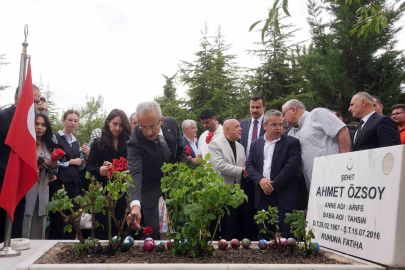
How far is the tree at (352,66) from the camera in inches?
476

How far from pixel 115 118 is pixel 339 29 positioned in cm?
1009

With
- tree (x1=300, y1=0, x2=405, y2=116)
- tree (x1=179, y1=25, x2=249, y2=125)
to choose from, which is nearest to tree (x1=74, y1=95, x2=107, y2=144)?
tree (x1=179, y1=25, x2=249, y2=125)

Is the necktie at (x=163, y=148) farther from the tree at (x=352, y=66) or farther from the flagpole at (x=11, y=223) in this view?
the tree at (x=352, y=66)

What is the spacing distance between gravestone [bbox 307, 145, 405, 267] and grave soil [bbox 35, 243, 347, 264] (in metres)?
0.24

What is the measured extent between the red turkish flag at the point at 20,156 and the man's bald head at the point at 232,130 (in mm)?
3059

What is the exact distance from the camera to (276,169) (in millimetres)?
4809

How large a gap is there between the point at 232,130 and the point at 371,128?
1.91 metres

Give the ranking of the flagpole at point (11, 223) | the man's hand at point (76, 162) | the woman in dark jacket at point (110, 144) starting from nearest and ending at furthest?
the flagpole at point (11, 223) < the woman in dark jacket at point (110, 144) < the man's hand at point (76, 162)

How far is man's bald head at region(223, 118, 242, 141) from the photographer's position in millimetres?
5586

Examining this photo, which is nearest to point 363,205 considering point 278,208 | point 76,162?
point 278,208

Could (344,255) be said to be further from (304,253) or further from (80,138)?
(80,138)

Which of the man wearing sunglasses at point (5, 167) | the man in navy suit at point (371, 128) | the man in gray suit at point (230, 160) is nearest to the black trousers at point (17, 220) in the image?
Answer: the man wearing sunglasses at point (5, 167)

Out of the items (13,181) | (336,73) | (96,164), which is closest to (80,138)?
(336,73)

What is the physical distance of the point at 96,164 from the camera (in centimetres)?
532
